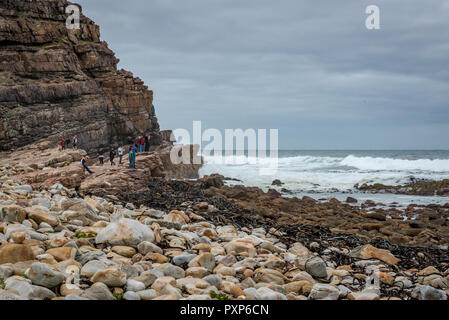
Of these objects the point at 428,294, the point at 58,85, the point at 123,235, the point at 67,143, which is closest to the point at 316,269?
the point at 428,294

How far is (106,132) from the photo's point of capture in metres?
27.6

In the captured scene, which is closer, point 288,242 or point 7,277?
point 7,277

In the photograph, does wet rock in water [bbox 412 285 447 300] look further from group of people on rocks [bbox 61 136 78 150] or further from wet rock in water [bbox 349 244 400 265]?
group of people on rocks [bbox 61 136 78 150]

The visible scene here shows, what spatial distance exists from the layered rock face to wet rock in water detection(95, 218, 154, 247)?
18976mm

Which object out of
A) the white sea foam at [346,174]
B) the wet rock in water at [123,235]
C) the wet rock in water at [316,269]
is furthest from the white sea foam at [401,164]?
the wet rock in water at [123,235]

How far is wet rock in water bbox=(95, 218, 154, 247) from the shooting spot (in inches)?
214

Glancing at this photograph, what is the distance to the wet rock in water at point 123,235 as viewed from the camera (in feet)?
17.8

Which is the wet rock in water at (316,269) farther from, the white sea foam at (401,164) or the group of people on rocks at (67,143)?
the white sea foam at (401,164)

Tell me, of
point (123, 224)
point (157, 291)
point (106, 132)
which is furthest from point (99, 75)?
point (157, 291)

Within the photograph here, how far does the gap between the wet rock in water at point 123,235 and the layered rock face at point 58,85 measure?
19.0 meters

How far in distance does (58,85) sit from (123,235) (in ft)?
73.1

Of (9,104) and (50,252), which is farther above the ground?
(9,104)

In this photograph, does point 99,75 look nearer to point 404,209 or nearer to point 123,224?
point 404,209
